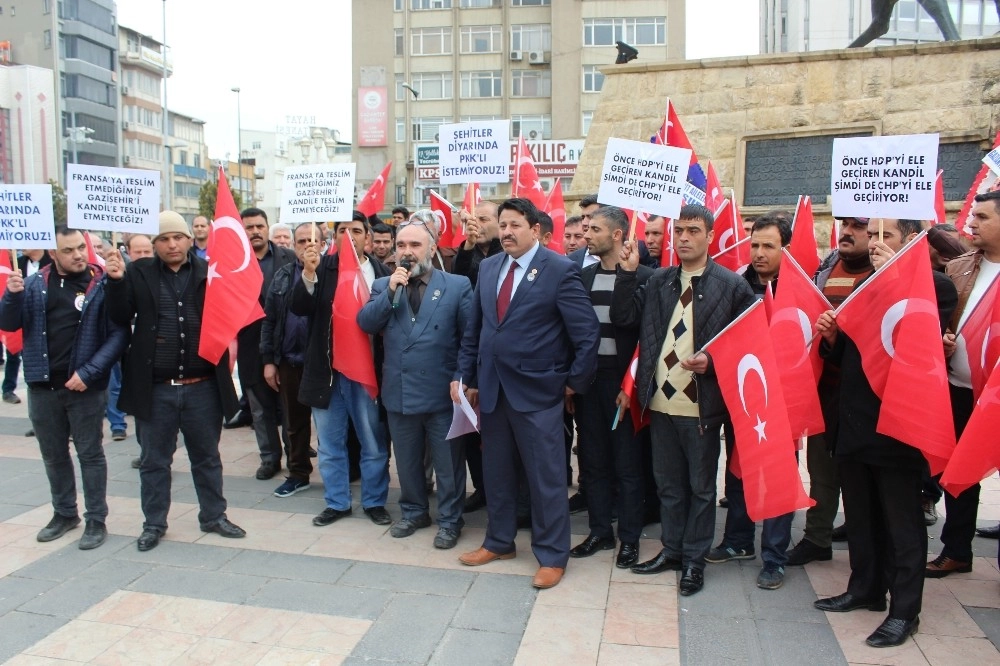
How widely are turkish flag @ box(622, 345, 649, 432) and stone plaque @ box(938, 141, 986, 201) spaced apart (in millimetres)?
5852

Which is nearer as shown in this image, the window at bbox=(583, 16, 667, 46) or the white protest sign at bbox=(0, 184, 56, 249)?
the white protest sign at bbox=(0, 184, 56, 249)

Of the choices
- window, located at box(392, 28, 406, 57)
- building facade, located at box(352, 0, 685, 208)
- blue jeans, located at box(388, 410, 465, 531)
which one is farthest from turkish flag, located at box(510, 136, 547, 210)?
window, located at box(392, 28, 406, 57)

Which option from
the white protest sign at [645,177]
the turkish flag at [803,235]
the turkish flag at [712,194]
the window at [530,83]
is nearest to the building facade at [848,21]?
the window at [530,83]

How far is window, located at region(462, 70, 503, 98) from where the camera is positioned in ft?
163

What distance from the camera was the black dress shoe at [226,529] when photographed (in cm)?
542

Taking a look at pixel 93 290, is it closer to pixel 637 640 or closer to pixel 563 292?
pixel 563 292

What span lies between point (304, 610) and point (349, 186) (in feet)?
9.34

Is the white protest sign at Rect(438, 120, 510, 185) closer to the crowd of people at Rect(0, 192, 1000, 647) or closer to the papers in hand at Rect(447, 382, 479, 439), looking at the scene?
the crowd of people at Rect(0, 192, 1000, 647)

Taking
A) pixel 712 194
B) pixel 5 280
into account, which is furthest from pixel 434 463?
pixel 5 280

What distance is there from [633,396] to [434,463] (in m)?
1.47

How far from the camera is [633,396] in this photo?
191 inches

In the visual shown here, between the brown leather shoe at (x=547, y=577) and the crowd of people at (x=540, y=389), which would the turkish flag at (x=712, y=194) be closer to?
the crowd of people at (x=540, y=389)

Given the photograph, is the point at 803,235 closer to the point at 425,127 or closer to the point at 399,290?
the point at 399,290

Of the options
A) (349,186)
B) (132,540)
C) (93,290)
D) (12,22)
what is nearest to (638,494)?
(349,186)
